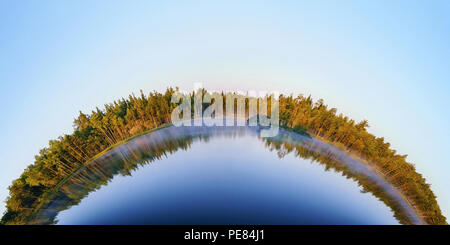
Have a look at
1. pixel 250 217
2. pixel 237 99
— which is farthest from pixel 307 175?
pixel 237 99

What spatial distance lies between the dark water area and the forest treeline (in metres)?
2.16

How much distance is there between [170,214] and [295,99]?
3404cm

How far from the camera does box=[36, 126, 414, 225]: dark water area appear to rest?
309 inches

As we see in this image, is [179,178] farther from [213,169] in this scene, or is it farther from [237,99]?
[237,99]

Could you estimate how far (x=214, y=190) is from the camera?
9.02 metres

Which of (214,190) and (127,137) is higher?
(127,137)

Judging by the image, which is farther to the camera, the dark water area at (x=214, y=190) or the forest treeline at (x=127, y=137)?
the forest treeline at (x=127, y=137)

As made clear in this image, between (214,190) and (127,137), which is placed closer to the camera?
(214,190)

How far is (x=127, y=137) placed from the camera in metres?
19.8

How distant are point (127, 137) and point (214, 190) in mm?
16219

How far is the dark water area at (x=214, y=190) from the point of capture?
784cm

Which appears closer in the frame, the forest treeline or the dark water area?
the dark water area

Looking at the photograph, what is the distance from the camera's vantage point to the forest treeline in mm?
12234

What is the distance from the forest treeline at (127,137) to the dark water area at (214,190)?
216cm
